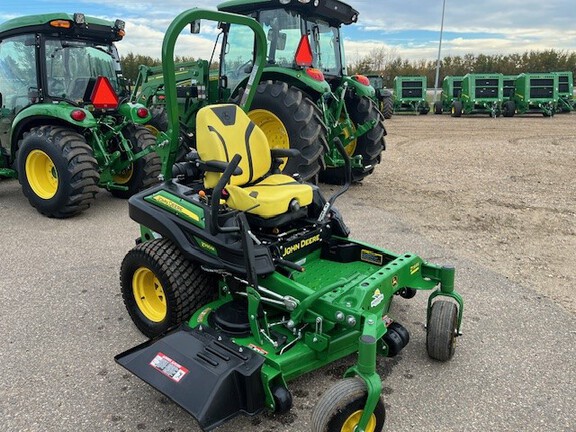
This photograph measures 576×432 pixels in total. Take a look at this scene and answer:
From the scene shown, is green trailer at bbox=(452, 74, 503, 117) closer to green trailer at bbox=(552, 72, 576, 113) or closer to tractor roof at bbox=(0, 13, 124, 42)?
green trailer at bbox=(552, 72, 576, 113)

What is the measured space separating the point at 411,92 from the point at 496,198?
1621 centimetres

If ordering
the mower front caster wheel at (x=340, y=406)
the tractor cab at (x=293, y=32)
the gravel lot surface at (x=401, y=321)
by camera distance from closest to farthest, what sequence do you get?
the mower front caster wheel at (x=340, y=406) → the gravel lot surface at (x=401, y=321) → the tractor cab at (x=293, y=32)

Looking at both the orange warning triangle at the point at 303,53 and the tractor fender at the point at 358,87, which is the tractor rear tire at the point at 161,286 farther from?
the tractor fender at the point at 358,87

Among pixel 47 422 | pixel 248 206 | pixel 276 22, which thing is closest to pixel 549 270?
pixel 248 206

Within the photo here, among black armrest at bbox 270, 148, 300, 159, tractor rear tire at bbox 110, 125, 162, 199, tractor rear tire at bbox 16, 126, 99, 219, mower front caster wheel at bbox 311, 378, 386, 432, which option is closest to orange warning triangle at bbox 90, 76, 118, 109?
tractor rear tire at bbox 110, 125, 162, 199

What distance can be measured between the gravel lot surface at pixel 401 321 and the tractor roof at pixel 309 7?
7.83ft

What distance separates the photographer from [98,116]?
19.9ft

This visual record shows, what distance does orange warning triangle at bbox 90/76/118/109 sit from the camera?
5883 millimetres

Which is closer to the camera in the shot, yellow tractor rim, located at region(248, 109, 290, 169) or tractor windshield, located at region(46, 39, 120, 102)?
tractor windshield, located at region(46, 39, 120, 102)

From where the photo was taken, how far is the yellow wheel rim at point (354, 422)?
211 cm

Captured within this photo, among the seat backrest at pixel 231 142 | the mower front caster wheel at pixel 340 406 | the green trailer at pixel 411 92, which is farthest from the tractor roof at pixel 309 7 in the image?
the green trailer at pixel 411 92

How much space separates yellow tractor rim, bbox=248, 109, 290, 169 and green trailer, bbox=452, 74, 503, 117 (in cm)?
1609

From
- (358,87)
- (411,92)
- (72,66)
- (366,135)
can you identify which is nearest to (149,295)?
(72,66)

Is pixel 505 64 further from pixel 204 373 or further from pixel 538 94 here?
pixel 204 373
